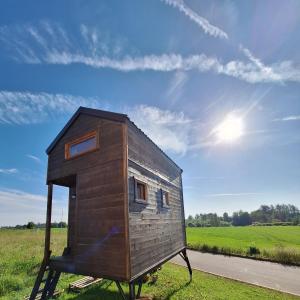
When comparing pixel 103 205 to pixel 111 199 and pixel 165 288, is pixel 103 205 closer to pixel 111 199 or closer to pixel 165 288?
pixel 111 199

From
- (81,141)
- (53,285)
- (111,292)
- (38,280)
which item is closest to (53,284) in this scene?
(53,285)

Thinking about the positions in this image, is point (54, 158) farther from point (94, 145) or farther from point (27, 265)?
point (27, 265)

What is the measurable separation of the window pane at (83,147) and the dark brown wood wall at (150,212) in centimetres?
147

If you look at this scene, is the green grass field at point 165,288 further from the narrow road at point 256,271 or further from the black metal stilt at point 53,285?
the black metal stilt at point 53,285

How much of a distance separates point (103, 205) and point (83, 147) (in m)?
2.52

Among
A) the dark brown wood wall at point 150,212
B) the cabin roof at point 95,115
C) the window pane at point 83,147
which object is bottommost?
the dark brown wood wall at point 150,212

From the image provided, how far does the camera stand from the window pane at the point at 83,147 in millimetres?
7777

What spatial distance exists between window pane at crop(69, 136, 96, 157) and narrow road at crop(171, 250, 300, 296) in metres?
13.0

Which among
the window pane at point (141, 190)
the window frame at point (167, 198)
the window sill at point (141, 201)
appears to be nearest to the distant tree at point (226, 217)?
the window frame at point (167, 198)

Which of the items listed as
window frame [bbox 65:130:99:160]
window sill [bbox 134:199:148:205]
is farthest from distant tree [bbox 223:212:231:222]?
window frame [bbox 65:130:99:160]

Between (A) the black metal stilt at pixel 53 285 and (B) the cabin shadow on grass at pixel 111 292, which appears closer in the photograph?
(A) the black metal stilt at pixel 53 285

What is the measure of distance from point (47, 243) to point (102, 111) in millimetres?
5394

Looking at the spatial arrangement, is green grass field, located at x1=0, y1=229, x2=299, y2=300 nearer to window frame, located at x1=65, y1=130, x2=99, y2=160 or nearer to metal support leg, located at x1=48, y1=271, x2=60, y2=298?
metal support leg, located at x1=48, y1=271, x2=60, y2=298

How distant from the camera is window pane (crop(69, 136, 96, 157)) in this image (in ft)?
25.5
